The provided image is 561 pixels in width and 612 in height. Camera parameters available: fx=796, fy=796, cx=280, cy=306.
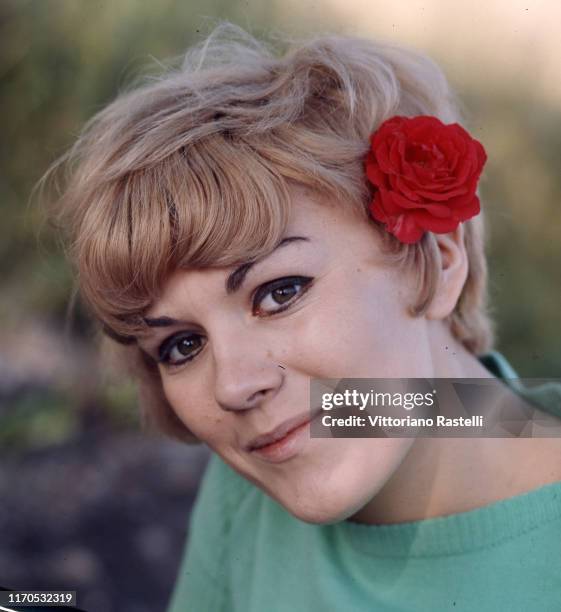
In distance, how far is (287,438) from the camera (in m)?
1.19

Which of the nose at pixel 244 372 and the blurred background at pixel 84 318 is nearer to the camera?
the nose at pixel 244 372

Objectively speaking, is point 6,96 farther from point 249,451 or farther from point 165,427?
point 249,451

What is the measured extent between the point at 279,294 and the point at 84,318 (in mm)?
1695

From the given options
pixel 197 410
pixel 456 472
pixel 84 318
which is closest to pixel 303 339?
pixel 197 410

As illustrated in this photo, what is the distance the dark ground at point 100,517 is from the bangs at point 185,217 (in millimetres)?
1304

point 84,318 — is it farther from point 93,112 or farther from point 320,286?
point 320,286

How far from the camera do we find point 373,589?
1.33 meters

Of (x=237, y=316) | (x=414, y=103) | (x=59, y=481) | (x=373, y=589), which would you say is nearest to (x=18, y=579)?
(x=59, y=481)

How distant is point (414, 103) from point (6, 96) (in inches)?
64.2

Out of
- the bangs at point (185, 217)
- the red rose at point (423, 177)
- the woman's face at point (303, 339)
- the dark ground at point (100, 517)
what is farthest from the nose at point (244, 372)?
the dark ground at point (100, 517)

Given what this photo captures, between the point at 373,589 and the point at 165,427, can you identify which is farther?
the point at 165,427

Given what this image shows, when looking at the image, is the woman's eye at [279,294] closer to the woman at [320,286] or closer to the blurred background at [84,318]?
the woman at [320,286]

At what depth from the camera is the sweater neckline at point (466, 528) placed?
117cm

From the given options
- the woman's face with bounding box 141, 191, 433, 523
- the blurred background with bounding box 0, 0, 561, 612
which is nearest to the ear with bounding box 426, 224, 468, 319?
the woman's face with bounding box 141, 191, 433, 523
